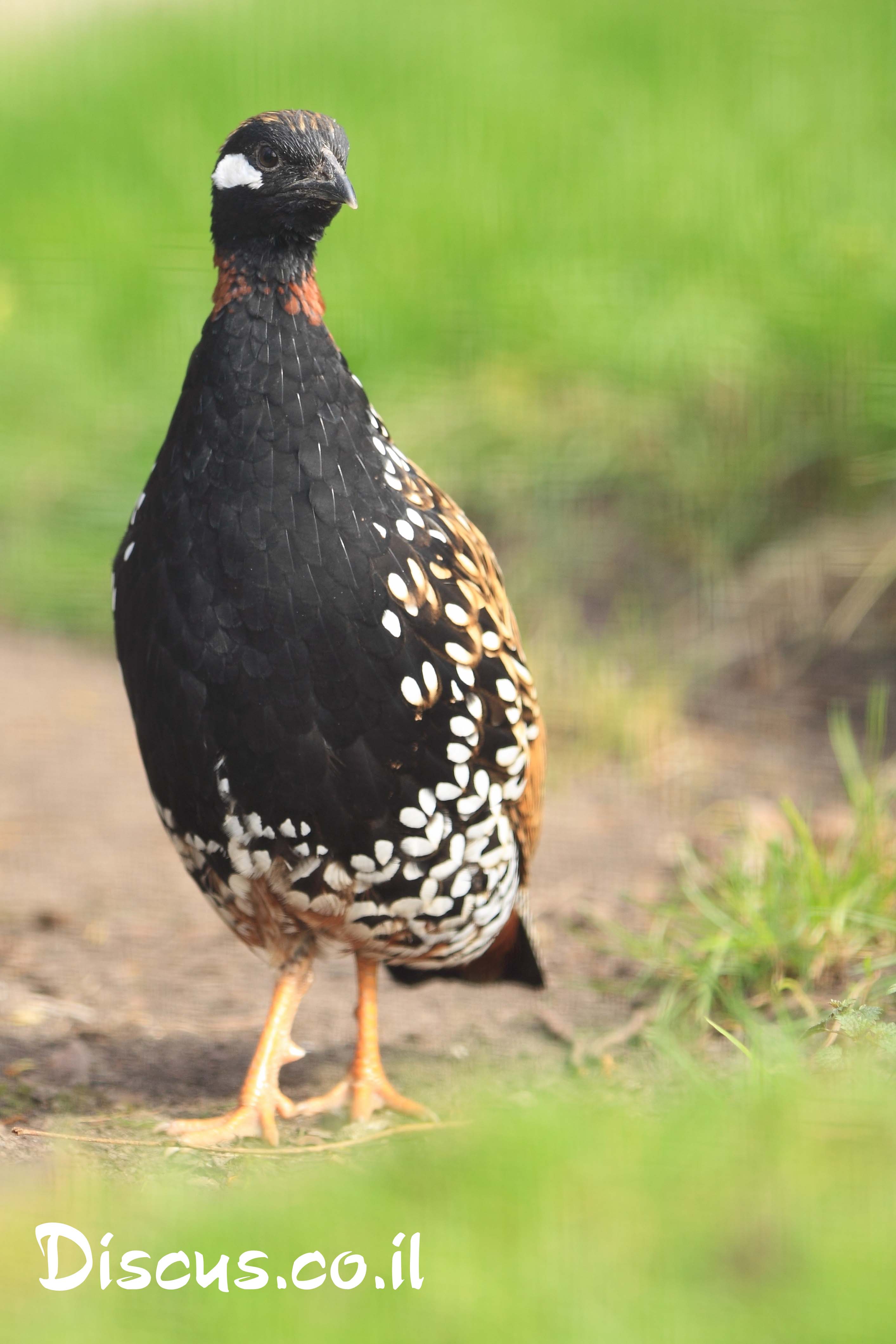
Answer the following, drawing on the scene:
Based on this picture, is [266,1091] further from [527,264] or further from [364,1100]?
[527,264]

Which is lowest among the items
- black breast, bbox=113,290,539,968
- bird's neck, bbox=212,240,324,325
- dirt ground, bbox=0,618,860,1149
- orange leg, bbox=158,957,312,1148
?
dirt ground, bbox=0,618,860,1149

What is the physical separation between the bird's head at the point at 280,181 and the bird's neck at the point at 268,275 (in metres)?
0.01

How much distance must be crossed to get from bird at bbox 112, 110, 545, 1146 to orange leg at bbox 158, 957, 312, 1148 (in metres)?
0.02

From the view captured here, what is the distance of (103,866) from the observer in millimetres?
4836

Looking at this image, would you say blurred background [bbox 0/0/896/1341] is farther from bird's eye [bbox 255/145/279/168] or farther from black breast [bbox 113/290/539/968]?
bird's eye [bbox 255/145/279/168]

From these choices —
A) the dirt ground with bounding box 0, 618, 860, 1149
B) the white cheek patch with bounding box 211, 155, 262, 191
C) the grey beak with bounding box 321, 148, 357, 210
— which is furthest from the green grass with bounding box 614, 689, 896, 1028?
the white cheek patch with bounding box 211, 155, 262, 191

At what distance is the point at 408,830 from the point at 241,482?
0.70m

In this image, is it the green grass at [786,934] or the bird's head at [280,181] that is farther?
the green grass at [786,934]

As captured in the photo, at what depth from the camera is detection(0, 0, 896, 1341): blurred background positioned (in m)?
2.77

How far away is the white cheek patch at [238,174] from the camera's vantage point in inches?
107

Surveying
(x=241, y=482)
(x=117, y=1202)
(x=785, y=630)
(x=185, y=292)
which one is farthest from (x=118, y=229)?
(x=117, y=1202)

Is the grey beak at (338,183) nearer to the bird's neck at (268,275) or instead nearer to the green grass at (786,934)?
the bird's neck at (268,275)

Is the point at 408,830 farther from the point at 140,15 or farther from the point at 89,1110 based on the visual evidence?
the point at 140,15

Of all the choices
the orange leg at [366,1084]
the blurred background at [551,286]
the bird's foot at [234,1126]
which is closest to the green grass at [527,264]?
the blurred background at [551,286]
